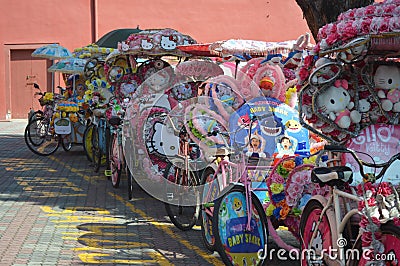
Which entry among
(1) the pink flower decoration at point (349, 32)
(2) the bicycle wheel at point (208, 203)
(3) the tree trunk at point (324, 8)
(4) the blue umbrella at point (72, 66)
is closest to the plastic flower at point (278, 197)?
(2) the bicycle wheel at point (208, 203)

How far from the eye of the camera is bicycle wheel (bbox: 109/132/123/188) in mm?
11489

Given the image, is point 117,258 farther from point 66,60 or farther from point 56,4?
point 56,4

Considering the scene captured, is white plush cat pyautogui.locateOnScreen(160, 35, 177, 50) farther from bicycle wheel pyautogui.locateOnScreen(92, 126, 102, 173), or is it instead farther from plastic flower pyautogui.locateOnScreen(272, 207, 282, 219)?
plastic flower pyautogui.locateOnScreen(272, 207, 282, 219)

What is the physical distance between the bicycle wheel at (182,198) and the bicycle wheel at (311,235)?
2.85m

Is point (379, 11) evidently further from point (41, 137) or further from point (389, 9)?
point (41, 137)

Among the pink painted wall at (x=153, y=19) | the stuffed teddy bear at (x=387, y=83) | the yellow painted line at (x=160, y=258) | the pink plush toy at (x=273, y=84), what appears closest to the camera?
the stuffed teddy bear at (x=387, y=83)

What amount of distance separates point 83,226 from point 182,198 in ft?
4.19

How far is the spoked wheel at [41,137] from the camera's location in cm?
1677

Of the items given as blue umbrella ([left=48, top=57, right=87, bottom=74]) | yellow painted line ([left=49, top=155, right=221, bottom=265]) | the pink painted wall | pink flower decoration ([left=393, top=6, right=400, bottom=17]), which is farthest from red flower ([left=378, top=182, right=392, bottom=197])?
the pink painted wall

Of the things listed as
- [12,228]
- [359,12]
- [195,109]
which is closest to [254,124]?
Answer: [195,109]

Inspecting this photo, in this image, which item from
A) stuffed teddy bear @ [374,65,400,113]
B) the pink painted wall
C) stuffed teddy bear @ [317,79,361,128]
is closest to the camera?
stuffed teddy bear @ [317,79,361,128]

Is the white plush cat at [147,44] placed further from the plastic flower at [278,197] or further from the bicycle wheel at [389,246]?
the bicycle wheel at [389,246]

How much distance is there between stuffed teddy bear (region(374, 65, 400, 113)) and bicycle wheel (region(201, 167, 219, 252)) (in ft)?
6.15

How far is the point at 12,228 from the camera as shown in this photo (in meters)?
8.96
